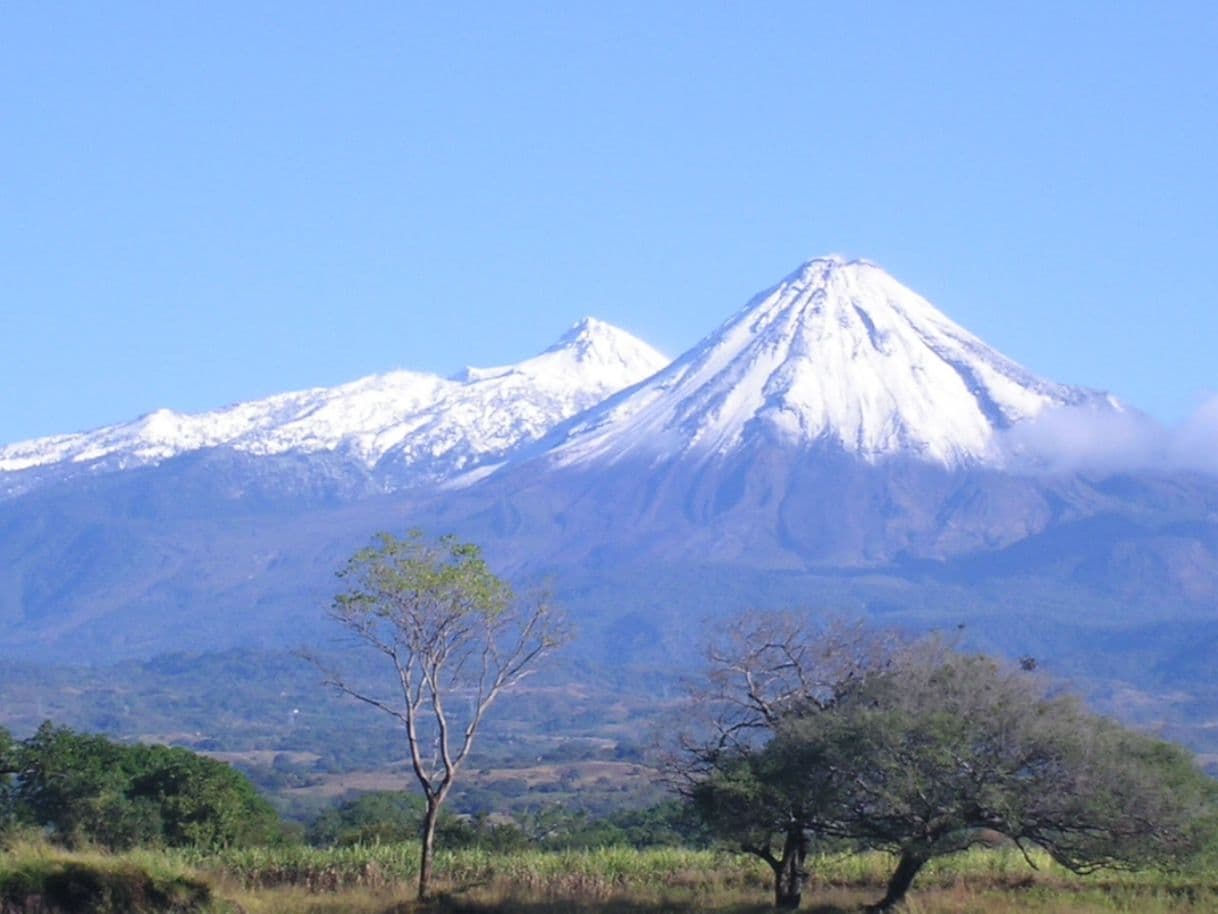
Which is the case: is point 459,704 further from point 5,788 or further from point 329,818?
point 5,788

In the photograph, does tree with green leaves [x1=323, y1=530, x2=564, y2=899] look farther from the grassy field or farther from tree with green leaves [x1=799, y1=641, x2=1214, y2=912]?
tree with green leaves [x1=799, y1=641, x2=1214, y2=912]

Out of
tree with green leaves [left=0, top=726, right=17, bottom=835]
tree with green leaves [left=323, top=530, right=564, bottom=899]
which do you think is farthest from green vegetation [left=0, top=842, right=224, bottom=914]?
tree with green leaves [left=0, top=726, right=17, bottom=835]

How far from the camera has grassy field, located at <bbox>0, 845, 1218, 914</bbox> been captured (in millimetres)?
24688

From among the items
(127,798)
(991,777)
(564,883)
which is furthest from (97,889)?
(127,798)

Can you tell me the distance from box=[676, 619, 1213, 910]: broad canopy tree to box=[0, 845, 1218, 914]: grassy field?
2.91 ft

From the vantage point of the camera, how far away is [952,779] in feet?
86.1

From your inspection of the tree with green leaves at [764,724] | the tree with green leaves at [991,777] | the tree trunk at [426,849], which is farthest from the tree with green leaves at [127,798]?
the tree with green leaves at [991,777]

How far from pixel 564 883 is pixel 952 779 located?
6963mm

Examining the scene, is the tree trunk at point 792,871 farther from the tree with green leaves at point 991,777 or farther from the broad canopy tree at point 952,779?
the tree with green leaves at point 991,777

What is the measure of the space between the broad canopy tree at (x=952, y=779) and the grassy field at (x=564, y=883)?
0.89 metres

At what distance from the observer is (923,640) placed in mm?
28797

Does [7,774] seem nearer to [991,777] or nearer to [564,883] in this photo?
[564,883]

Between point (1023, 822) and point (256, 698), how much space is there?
17230cm

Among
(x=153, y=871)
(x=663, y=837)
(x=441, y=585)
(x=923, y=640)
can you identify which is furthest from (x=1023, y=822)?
(x=663, y=837)
